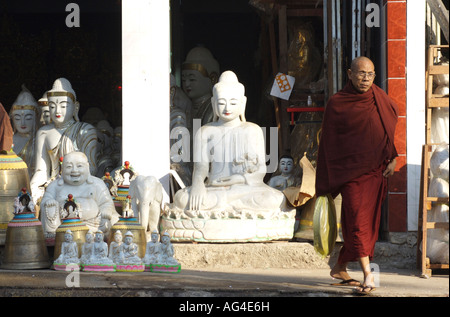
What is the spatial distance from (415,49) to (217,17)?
5.43 metres

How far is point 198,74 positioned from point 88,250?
407 centimetres

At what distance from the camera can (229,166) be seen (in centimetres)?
1162

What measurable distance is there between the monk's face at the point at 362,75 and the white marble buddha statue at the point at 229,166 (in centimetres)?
220

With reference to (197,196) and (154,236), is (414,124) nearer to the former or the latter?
(197,196)

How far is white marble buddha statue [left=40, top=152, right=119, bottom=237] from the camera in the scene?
35.7 feet

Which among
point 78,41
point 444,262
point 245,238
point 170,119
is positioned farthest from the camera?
point 78,41

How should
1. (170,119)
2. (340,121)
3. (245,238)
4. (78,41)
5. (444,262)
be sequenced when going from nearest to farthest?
(340,121), (444,262), (245,238), (170,119), (78,41)

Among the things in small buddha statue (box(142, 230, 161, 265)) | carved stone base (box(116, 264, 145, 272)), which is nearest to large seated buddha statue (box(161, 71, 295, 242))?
small buddha statue (box(142, 230, 161, 265))

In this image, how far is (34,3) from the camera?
15.9 metres

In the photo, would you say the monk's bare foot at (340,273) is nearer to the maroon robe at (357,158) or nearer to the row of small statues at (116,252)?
the maroon robe at (357,158)

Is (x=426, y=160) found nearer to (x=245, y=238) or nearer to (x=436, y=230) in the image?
(x=436, y=230)

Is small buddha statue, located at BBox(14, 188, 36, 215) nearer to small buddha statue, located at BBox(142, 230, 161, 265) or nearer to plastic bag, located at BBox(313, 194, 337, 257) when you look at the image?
small buddha statue, located at BBox(142, 230, 161, 265)

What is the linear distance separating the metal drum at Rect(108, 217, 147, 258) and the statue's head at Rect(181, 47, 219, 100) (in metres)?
3.37

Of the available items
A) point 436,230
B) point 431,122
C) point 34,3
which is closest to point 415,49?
point 431,122
